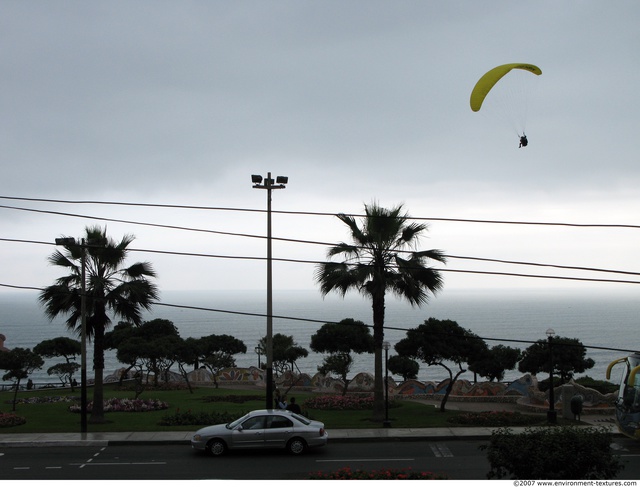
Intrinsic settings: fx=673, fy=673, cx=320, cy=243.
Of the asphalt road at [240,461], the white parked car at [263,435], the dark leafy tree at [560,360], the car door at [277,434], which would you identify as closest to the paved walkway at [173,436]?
the asphalt road at [240,461]

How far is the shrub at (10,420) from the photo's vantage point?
85.9ft

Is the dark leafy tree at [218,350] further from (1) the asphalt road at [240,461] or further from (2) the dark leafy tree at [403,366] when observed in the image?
(1) the asphalt road at [240,461]

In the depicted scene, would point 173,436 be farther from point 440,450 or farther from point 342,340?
point 342,340

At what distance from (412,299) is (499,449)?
48.4 ft

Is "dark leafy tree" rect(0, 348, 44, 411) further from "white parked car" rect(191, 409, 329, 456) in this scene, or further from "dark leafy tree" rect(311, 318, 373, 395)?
"white parked car" rect(191, 409, 329, 456)

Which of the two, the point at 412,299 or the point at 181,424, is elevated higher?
the point at 412,299

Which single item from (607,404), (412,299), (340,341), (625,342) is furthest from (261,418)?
(625,342)

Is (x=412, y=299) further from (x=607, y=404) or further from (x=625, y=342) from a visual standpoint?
(x=625, y=342)

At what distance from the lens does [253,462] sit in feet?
63.4

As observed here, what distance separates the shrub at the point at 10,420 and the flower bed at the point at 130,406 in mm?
3546

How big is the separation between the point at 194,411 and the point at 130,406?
13.9ft

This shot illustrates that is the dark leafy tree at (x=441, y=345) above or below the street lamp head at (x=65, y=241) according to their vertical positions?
below

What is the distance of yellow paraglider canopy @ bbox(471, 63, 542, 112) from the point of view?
858 inches

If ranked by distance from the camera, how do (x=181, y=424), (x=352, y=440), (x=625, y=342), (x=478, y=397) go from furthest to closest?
1. (x=625, y=342)
2. (x=478, y=397)
3. (x=181, y=424)
4. (x=352, y=440)
